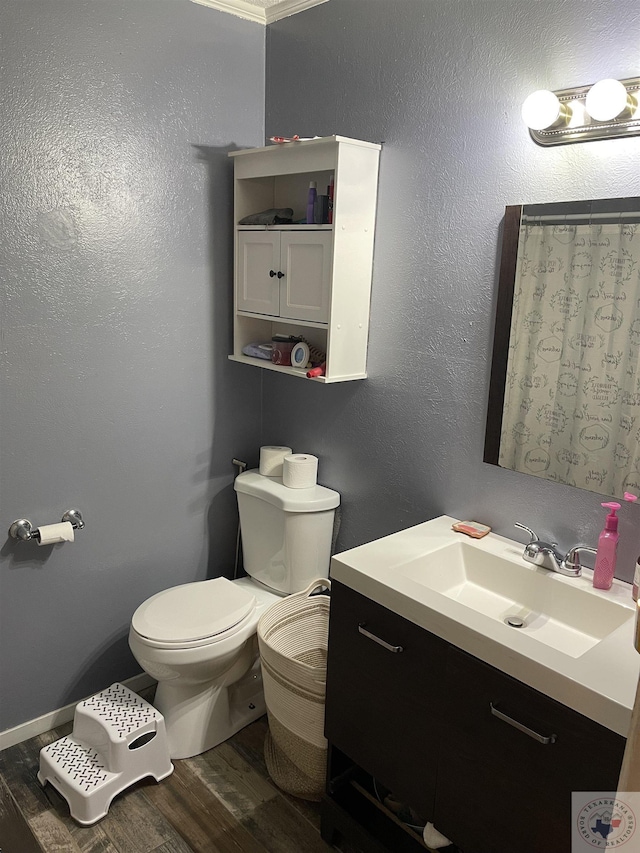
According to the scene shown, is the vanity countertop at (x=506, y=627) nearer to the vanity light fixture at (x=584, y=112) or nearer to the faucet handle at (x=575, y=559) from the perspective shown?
the faucet handle at (x=575, y=559)

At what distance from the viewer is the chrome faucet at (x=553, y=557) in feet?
5.61

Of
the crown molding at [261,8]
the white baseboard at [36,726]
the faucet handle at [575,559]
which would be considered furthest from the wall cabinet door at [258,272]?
the white baseboard at [36,726]

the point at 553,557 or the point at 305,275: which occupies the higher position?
the point at 305,275

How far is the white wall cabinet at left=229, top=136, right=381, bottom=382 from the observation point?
2062 mm

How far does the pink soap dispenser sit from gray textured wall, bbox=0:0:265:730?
58.0 inches

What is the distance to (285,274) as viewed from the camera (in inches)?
89.0

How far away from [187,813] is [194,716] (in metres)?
0.29

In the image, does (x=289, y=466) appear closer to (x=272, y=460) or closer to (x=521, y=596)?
(x=272, y=460)

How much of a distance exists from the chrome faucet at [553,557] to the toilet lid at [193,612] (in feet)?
3.12

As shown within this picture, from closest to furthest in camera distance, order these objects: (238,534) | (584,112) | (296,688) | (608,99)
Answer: (608,99) < (584,112) < (296,688) < (238,534)

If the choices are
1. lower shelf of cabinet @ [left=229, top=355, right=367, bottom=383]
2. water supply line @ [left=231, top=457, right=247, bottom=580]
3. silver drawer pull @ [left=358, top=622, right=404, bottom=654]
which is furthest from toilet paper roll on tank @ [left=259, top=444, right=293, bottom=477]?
silver drawer pull @ [left=358, top=622, right=404, bottom=654]

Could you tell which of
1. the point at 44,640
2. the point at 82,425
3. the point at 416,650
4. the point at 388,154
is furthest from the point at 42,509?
the point at 388,154

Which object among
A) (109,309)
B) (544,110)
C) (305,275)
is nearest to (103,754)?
(109,309)

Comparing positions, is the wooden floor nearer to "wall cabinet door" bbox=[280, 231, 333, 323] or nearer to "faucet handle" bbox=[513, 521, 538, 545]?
"faucet handle" bbox=[513, 521, 538, 545]
